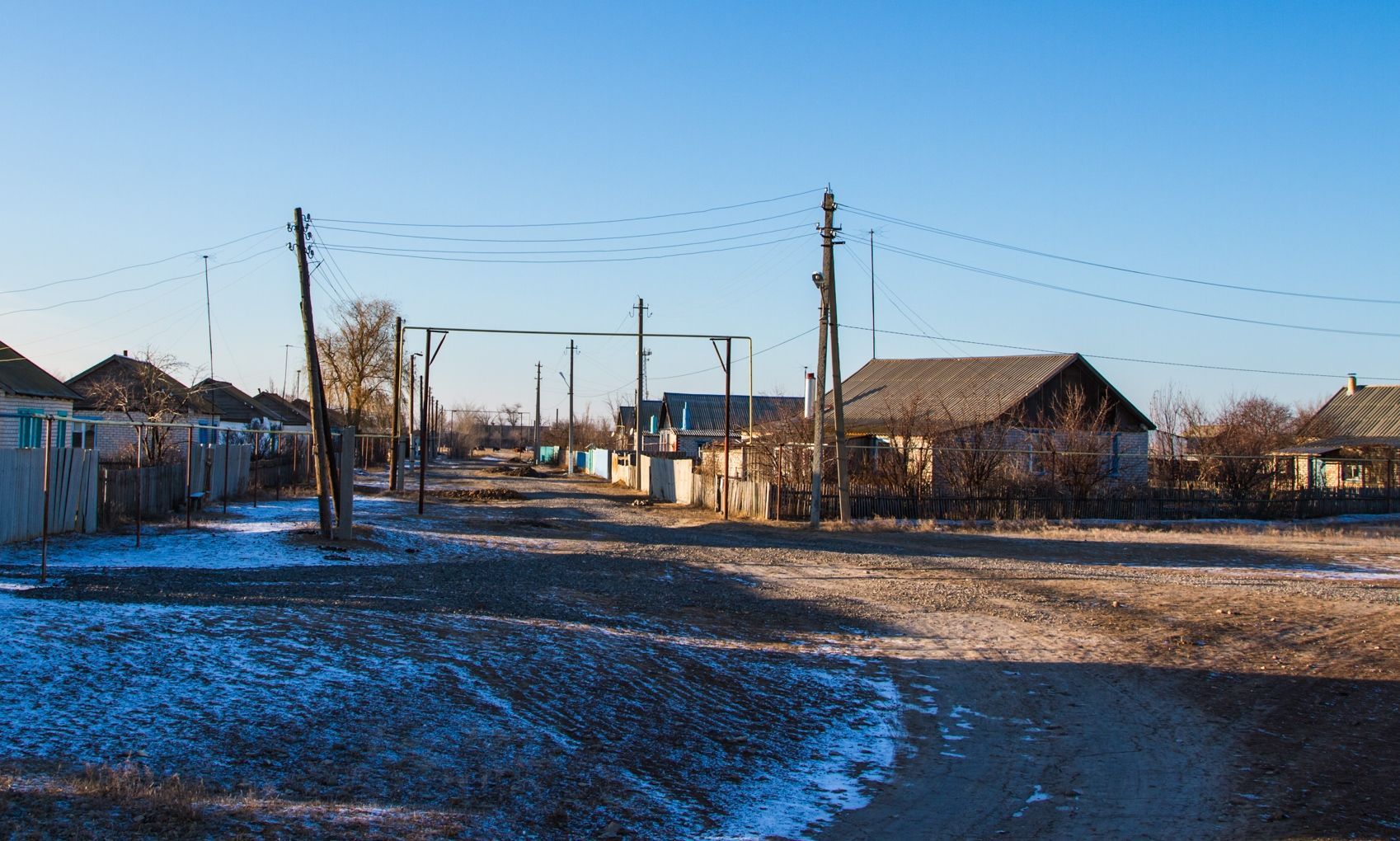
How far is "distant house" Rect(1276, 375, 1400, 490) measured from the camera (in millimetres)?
44500

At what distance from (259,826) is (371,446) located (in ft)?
249

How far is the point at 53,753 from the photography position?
6.01 meters

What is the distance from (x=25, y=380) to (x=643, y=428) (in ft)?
164

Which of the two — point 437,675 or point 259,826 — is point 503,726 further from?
point 259,826

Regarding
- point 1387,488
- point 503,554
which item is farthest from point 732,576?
point 1387,488

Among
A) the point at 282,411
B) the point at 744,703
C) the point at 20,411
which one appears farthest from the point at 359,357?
the point at 744,703

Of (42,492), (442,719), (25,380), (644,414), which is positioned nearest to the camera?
(442,719)

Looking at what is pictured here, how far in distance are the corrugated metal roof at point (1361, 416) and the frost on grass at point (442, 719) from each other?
Answer: 5293 centimetres

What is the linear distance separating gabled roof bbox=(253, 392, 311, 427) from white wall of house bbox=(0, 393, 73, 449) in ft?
95.7

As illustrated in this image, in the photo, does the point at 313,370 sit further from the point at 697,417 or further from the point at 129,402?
the point at 697,417

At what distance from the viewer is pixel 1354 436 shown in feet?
173

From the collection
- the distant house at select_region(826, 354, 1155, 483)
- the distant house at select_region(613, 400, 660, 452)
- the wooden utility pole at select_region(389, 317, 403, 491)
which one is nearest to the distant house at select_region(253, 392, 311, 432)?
the distant house at select_region(613, 400, 660, 452)

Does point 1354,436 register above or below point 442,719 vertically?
above

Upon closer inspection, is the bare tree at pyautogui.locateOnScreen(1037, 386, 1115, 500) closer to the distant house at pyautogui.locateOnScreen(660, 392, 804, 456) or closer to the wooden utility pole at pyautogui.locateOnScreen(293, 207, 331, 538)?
the wooden utility pole at pyautogui.locateOnScreen(293, 207, 331, 538)
